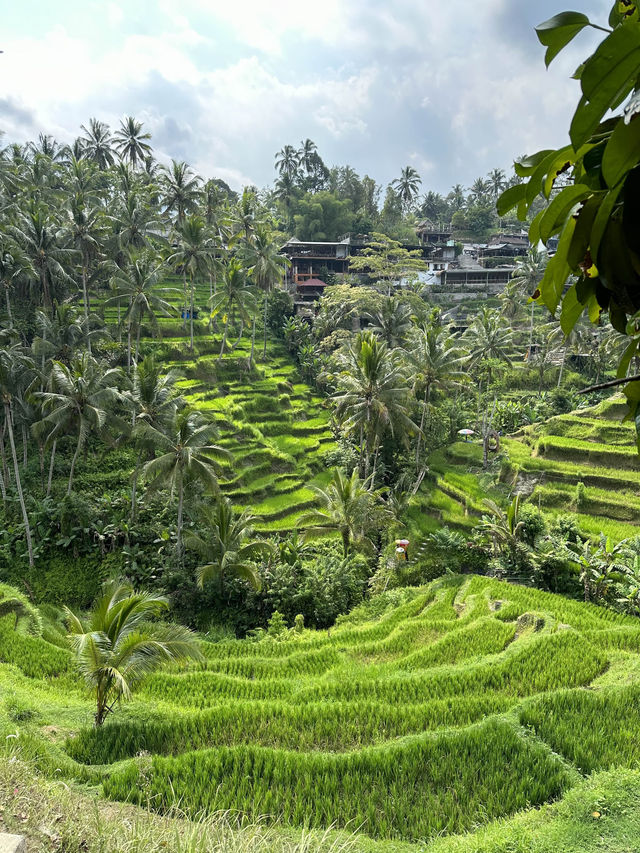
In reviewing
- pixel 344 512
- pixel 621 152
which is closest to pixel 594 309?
pixel 621 152

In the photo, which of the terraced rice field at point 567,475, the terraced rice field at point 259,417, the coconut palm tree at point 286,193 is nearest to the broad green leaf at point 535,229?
the terraced rice field at point 567,475

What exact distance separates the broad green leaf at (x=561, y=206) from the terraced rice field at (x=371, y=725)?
18.5ft

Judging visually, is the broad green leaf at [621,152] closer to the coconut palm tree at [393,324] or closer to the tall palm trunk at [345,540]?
the tall palm trunk at [345,540]

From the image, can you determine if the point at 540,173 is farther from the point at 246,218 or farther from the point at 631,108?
the point at 246,218

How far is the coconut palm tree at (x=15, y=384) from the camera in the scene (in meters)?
16.4

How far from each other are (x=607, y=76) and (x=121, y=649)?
8.21 meters

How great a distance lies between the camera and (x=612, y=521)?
647 inches

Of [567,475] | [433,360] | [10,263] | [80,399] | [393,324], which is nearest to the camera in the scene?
[80,399]

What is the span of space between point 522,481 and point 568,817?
15.9 metres

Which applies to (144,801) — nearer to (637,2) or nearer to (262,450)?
(637,2)

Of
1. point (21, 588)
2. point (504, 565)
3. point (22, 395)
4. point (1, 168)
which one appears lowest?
point (21, 588)

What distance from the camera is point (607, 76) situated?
79 cm

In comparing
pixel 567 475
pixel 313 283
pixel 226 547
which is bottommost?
pixel 226 547

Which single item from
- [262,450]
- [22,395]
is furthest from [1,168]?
[262,450]
